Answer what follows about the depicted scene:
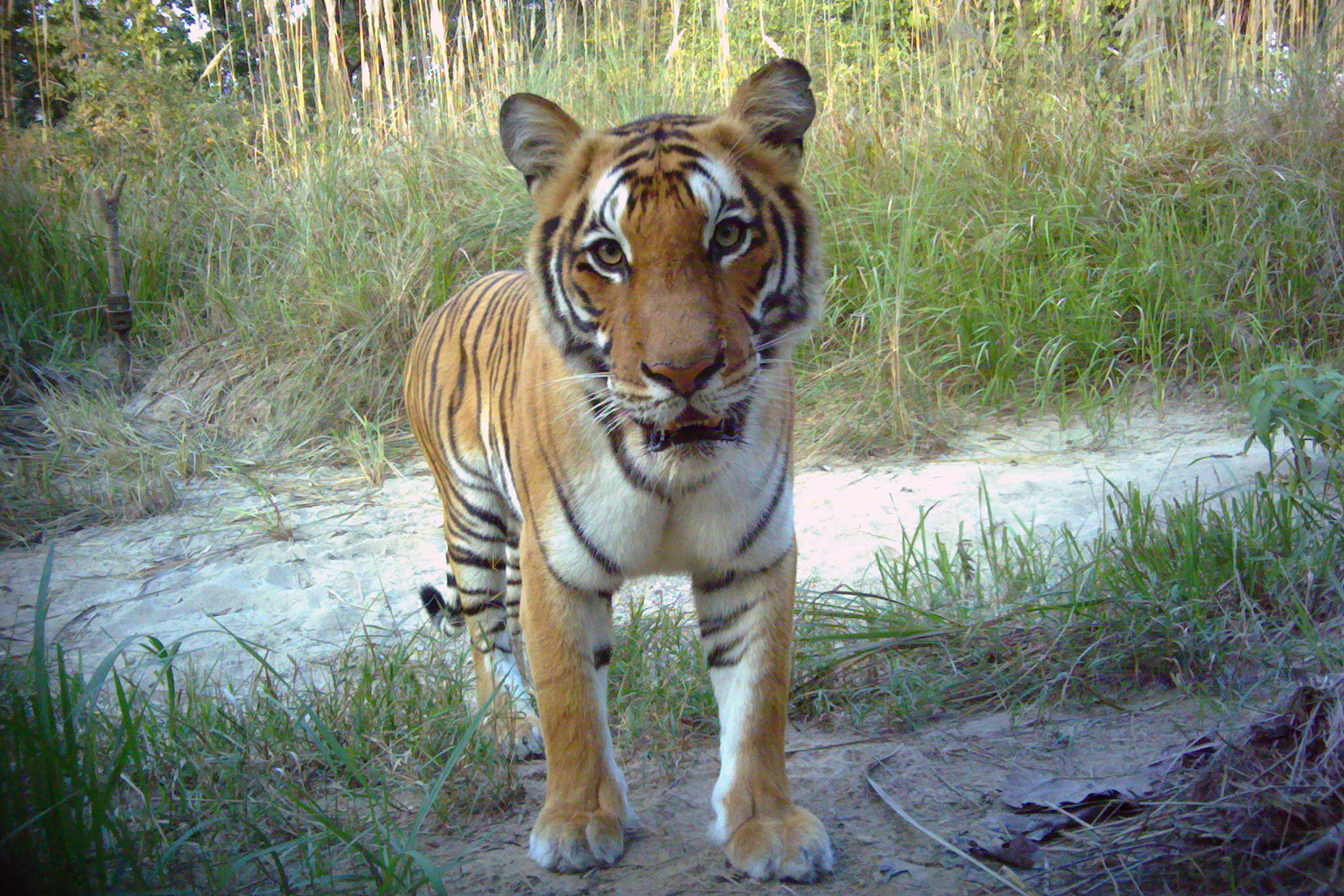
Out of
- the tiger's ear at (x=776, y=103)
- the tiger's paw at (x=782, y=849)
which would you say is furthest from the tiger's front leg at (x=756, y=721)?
the tiger's ear at (x=776, y=103)

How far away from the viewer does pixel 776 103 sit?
88.5 inches

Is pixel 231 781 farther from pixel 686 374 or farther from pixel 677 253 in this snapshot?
pixel 677 253

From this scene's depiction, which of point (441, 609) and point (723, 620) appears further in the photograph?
point (441, 609)

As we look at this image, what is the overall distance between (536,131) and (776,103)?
1.70 feet

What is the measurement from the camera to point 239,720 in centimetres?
243

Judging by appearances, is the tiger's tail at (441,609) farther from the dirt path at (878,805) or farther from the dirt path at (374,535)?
the dirt path at (878,805)

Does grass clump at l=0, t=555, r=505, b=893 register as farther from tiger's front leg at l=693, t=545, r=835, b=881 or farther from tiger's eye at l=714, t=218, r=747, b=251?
tiger's eye at l=714, t=218, r=747, b=251

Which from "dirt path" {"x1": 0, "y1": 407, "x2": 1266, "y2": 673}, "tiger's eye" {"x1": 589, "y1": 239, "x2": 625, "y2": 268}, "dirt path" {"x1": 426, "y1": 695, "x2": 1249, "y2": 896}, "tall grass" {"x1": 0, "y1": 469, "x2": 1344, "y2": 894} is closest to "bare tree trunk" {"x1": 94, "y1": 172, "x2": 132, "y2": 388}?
"dirt path" {"x1": 0, "y1": 407, "x2": 1266, "y2": 673}

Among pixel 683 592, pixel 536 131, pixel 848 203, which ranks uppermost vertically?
pixel 536 131

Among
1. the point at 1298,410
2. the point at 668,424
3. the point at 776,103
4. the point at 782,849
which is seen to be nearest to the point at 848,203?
the point at 1298,410

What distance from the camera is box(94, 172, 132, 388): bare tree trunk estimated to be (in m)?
6.01

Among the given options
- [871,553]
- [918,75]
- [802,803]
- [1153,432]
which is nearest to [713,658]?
[802,803]

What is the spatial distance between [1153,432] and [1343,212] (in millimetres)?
1443

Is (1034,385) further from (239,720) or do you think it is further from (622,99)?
(239,720)
